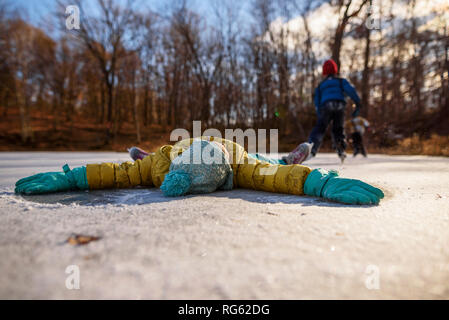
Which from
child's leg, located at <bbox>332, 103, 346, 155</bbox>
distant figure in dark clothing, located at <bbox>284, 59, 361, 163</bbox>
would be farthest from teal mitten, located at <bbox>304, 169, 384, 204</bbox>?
child's leg, located at <bbox>332, 103, 346, 155</bbox>

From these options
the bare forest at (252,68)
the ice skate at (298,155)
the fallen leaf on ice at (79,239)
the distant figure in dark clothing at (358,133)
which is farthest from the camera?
the bare forest at (252,68)

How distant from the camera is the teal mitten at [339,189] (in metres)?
1.05

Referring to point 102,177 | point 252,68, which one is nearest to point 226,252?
point 102,177

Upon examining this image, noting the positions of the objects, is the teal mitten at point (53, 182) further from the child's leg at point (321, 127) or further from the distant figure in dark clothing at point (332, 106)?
the child's leg at point (321, 127)

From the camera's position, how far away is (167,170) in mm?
1472

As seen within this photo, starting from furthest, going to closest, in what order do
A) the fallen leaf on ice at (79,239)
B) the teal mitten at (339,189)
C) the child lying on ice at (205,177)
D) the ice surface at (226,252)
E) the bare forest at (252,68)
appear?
the bare forest at (252,68) < the child lying on ice at (205,177) < the teal mitten at (339,189) < the fallen leaf on ice at (79,239) < the ice surface at (226,252)

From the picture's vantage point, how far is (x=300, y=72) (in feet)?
43.3

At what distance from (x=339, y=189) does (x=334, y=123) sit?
2.57 meters

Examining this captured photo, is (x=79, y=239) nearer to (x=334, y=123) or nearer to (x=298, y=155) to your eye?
(x=298, y=155)

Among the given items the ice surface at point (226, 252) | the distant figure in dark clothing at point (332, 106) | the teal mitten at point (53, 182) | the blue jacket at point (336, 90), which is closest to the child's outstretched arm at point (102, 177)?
the teal mitten at point (53, 182)

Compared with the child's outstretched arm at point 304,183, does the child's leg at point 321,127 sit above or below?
above

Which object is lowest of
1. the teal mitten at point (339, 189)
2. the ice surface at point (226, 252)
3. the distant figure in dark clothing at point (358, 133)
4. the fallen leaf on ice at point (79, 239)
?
the ice surface at point (226, 252)
